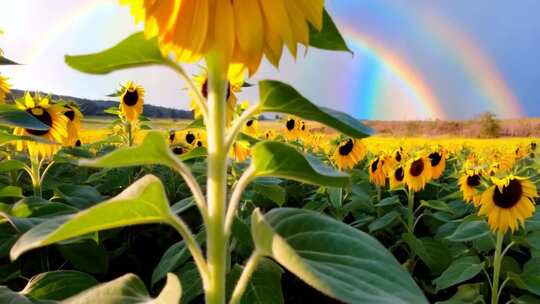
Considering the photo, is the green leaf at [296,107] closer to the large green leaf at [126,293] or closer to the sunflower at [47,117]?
the large green leaf at [126,293]

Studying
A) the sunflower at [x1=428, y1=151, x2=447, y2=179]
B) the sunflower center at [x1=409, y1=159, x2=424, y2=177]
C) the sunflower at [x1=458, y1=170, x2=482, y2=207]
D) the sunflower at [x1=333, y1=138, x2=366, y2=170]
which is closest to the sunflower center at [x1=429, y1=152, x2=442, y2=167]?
the sunflower at [x1=428, y1=151, x2=447, y2=179]

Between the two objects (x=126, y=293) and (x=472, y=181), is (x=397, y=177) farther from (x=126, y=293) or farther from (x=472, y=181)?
(x=126, y=293)

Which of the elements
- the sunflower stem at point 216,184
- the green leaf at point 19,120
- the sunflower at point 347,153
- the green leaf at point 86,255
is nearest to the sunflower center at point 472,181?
the sunflower at point 347,153

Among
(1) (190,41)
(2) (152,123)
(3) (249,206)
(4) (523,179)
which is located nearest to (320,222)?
(1) (190,41)

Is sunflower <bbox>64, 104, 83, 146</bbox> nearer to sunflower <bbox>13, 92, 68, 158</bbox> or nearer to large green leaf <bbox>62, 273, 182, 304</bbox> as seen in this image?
sunflower <bbox>13, 92, 68, 158</bbox>

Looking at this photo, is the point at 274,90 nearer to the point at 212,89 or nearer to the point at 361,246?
the point at 212,89

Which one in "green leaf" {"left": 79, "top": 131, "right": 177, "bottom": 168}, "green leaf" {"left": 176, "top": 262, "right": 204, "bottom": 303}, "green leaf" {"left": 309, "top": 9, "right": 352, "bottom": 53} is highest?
"green leaf" {"left": 309, "top": 9, "right": 352, "bottom": 53}

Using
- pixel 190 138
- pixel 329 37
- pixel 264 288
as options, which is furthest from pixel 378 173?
pixel 329 37
